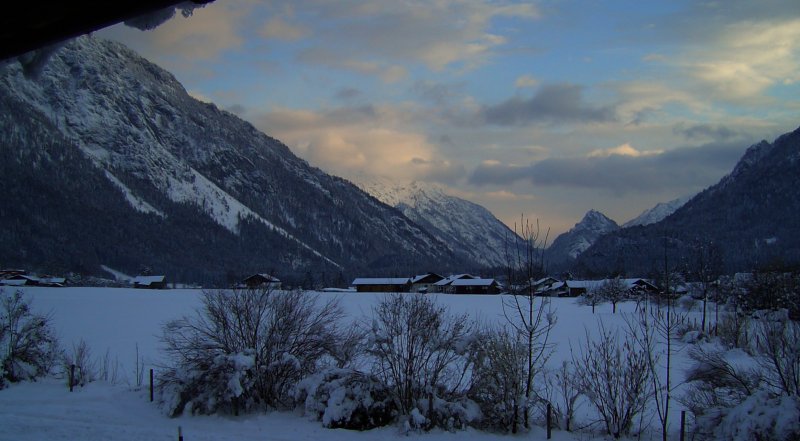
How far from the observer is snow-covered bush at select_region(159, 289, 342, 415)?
18.5 m

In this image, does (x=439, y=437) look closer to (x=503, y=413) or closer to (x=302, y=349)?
(x=503, y=413)

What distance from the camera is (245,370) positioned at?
18.5 m

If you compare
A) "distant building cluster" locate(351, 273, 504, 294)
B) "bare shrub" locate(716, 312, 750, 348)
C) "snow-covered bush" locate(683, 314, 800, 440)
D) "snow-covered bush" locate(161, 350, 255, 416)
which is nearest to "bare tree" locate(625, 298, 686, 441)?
"snow-covered bush" locate(683, 314, 800, 440)

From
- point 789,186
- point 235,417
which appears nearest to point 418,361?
point 235,417

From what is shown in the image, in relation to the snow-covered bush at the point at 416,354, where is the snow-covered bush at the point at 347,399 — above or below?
below

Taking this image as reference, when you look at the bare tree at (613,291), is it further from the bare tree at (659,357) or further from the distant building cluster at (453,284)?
the bare tree at (659,357)

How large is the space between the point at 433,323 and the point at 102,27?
1678 centimetres

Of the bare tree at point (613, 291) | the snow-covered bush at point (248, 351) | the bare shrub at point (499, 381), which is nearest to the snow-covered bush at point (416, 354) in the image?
the bare shrub at point (499, 381)

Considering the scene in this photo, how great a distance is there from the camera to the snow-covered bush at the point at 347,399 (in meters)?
17.3

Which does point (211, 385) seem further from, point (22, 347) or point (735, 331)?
point (735, 331)

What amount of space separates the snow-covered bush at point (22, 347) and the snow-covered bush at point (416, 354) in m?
14.2

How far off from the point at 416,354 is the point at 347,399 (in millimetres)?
2563

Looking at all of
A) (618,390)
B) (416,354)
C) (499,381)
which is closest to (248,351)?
(416,354)

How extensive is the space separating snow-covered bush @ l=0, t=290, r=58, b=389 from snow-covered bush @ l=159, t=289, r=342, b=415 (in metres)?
6.69
